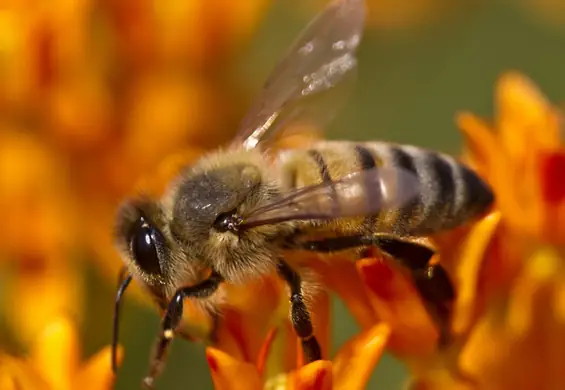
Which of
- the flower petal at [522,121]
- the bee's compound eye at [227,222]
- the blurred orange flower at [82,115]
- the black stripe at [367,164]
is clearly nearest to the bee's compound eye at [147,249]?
the bee's compound eye at [227,222]

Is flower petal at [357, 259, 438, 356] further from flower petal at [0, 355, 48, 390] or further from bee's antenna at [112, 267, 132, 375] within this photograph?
flower petal at [0, 355, 48, 390]

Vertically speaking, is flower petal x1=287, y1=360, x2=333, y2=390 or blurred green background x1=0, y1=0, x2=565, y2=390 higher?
flower petal x1=287, y1=360, x2=333, y2=390

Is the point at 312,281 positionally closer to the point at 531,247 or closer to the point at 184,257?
the point at 184,257

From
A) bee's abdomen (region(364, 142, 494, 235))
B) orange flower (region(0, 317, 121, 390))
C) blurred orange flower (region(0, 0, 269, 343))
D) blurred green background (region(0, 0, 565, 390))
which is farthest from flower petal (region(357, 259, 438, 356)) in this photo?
blurred green background (region(0, 0, 565, 390))

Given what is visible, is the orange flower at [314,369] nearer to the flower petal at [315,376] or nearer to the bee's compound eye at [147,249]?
the flower petal at [315,376]

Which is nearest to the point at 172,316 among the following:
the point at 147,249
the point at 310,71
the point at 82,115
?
the point at 147,249
